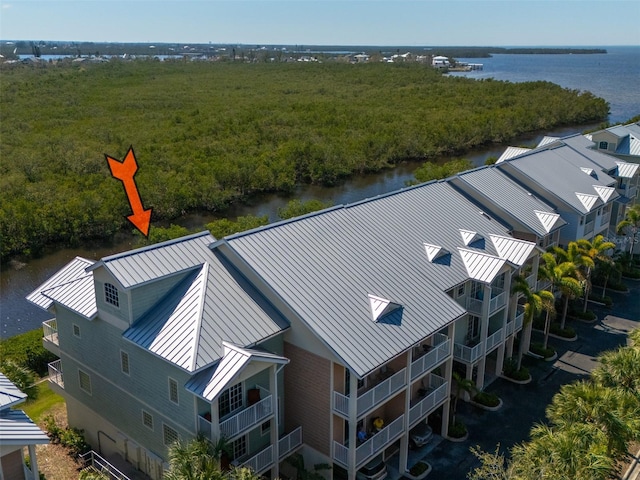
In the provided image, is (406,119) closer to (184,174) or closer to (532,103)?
(532,103)

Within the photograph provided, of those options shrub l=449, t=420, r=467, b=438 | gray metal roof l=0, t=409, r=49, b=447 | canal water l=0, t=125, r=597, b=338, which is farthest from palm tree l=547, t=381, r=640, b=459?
canal water l=0, t=125, r=597, b=338

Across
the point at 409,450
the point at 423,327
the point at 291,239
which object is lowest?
the point at 409,450

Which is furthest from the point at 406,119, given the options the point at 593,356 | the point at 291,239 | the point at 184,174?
the point at 291,239

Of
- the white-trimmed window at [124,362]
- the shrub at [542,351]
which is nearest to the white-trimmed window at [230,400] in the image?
the white-trimmed window at [124,362]

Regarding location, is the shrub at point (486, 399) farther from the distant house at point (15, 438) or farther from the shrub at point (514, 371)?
the distant house at point (15, 438)

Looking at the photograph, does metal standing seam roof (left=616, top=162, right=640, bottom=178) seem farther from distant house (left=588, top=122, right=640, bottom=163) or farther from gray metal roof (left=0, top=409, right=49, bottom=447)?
gray metal roof (left=0, top=409, right=49, bottom=447)

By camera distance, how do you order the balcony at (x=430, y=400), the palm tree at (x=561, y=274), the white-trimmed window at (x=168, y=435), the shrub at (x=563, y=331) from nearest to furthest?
the white-trimmed window at (x=168, y=435) → the balcony at (x=430, y=400) → the palm tree at (x=561, y=274) → the shrub at (x=563, y=331)

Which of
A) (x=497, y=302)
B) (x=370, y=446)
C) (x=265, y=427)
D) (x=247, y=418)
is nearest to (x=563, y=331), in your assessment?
(x=497, y=302)
